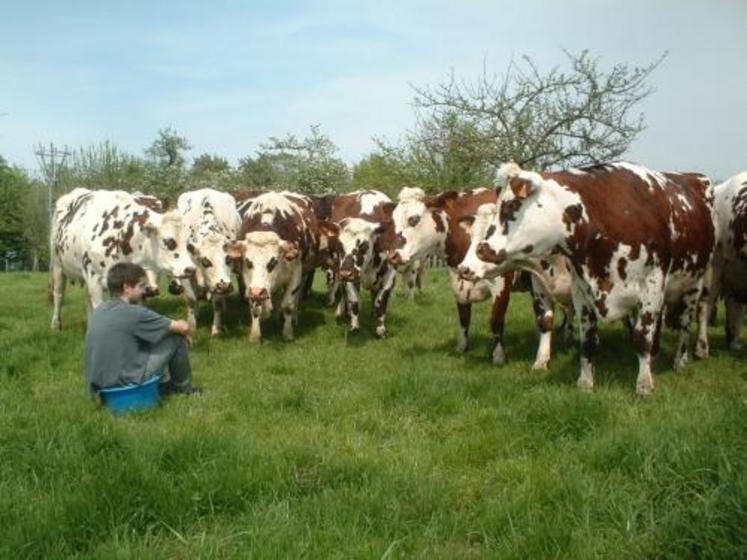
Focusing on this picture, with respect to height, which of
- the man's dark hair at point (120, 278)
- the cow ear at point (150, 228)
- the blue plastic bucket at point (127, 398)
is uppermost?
the cow ear at point (150, 228)

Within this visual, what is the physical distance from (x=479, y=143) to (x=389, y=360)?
575 inches

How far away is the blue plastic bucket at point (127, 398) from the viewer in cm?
654

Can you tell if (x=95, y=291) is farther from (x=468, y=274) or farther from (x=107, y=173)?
(x=107, y=173)

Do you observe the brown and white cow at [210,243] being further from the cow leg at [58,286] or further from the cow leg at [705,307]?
the cow leg at [705,307]

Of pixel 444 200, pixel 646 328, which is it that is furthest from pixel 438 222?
pixel 646 328

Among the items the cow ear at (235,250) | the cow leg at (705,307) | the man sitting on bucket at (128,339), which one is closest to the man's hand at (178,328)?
the man sitting on bucket at (128,339)

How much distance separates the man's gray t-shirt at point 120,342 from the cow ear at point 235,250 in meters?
3.32

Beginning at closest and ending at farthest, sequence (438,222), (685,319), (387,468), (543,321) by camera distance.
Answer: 1. (387,468)
2. (685,319)
3. (543,321)
4. (438,222)

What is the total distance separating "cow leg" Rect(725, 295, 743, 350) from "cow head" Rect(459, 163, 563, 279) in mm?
3583

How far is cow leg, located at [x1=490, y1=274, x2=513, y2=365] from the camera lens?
893cm

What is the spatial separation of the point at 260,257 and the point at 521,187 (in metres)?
4.38

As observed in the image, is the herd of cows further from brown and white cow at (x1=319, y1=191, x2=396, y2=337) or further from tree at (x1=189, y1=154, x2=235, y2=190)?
tree at (x1=189, y1=154, x2=235, y2=190)

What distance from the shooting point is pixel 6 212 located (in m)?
61.0

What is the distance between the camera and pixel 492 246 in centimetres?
702
